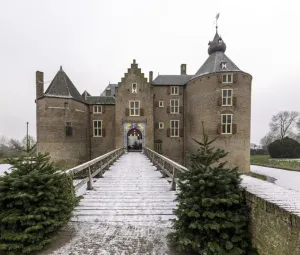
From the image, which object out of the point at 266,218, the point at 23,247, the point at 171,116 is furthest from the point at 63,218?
the point at 171,116

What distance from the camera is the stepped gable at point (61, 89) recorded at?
64.6 ft

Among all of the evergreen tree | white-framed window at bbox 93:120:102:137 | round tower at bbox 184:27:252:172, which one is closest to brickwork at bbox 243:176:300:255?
the evergreen tree

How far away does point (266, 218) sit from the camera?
2.30 m

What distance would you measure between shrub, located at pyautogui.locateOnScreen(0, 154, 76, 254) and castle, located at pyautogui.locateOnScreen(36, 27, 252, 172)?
17.8 meters

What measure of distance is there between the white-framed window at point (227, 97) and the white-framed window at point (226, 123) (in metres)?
1.39

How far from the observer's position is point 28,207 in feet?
9.52

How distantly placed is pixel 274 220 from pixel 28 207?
12.6 ft

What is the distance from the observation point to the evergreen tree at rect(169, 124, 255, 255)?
250 centimetres

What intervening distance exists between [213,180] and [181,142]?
21.4 m

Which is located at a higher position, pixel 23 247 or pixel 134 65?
pixel 134 65

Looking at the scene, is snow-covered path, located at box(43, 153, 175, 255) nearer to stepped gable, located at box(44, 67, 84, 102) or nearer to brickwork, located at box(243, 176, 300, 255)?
brickwork, located at box(243, 176, 300, 255)

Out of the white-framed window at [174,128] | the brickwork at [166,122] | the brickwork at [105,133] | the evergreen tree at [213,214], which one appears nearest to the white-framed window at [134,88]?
the brickwork at [166,122]

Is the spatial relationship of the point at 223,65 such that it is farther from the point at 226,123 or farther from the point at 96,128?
the point at 96,128

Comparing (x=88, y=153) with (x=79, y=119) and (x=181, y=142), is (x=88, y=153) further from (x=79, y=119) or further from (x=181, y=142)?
(x=181, y=142)
